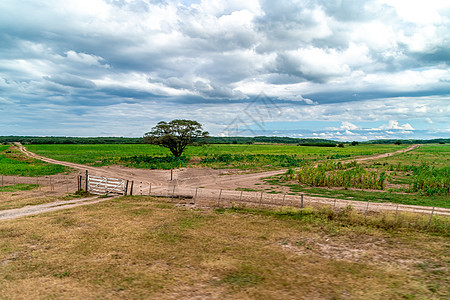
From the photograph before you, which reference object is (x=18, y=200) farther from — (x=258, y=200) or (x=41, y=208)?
(x=258, y=200)

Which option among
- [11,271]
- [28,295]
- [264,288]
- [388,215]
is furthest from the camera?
[388,215]

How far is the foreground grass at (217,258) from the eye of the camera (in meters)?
7.97

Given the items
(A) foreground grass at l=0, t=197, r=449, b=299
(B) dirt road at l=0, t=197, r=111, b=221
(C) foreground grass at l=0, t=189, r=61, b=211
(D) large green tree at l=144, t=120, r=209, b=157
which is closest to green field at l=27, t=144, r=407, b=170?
(D) large green tree at l=144, t=120, r=209, b=157

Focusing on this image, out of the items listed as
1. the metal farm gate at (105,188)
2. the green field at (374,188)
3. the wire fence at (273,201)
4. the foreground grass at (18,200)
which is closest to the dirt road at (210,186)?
the wire fence at (273,201)

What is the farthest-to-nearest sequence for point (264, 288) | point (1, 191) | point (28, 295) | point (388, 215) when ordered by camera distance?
point (1, 191) < point (388, 215) < point (264, 288) < point (28, 295)

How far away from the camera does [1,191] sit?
79.5 ft

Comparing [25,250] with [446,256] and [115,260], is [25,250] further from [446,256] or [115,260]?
[446,256]

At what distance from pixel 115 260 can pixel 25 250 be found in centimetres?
424

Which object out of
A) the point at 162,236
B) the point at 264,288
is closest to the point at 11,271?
the point at 162,236

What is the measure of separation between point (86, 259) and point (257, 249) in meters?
6.81

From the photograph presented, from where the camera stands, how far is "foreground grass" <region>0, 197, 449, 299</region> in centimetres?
797

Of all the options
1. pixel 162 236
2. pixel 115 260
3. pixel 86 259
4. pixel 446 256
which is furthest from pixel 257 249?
pixel 446 256

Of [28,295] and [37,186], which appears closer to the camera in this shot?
[28,295]

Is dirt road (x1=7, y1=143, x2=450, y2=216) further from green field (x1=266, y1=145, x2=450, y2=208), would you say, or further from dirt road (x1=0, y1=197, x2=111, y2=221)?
dirt road (x1=0, y1=197, x2=111, y2=221)
